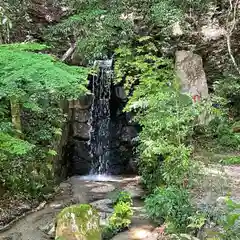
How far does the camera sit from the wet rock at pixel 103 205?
733 cm

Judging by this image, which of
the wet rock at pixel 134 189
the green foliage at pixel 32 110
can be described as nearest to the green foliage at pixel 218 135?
the wet rock at pixel 134 189

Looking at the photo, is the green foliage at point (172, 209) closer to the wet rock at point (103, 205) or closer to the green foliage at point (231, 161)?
the wet rock at point (103, 205)

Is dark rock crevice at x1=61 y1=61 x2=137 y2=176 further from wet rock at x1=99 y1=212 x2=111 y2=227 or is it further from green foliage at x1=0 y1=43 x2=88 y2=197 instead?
wet rock at x1=99 y1=212 x2=111 y2=227

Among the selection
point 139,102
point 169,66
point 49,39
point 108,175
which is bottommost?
point 108,175

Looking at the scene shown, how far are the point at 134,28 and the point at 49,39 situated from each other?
102 inches

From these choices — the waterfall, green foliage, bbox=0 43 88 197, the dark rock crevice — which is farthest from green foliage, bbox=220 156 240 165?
the waterfall

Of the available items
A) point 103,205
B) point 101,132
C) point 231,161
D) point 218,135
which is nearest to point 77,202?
point 103,205

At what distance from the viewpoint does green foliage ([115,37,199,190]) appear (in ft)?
21.6

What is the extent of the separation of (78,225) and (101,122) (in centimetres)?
727

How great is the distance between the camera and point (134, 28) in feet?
32.7

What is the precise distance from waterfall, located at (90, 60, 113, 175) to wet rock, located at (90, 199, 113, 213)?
14.3ft

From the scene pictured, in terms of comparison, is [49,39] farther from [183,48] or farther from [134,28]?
[183,48]

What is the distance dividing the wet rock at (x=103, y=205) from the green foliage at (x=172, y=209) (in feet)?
4.82

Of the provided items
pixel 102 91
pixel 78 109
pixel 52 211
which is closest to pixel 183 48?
pixel 102 91
